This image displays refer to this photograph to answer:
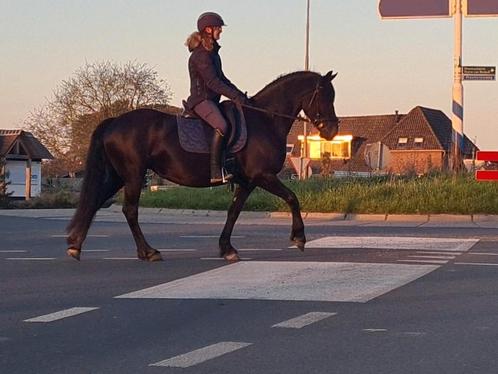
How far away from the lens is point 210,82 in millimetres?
11719

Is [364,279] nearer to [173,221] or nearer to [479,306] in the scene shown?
[479,306]

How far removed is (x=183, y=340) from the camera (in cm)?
725

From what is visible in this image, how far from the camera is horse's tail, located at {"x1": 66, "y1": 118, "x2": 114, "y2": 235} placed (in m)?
12.2

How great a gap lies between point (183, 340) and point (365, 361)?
57.0 inches

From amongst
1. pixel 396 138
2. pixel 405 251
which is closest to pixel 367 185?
pixel 405 251

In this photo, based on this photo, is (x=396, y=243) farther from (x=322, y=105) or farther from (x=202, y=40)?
(x=202, y=40)

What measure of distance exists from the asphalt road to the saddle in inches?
54.5

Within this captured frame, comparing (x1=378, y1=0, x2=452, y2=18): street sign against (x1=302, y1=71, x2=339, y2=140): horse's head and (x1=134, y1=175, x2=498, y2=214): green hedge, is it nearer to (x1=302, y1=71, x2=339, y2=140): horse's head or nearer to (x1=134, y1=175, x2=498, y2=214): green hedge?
(x1=134, y1=175, x2=498, y2=214): green hedge

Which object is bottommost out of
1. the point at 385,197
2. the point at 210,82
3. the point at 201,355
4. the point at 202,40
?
the point at 201,355

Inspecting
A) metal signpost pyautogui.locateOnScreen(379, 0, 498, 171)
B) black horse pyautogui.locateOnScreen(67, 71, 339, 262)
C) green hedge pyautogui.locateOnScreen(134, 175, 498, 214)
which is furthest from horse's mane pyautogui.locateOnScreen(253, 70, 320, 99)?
metal signpost pyautogui.locateOnScreen(379, 0, 498, 171)

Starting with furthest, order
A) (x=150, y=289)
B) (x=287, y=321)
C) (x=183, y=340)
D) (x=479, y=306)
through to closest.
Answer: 1. (x=150, y=289)
2. (x=479, y=306)
3. (x=287, y=321)
4. (x=183, y=340)

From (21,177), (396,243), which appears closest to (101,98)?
(21,177)

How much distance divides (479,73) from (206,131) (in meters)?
15.5

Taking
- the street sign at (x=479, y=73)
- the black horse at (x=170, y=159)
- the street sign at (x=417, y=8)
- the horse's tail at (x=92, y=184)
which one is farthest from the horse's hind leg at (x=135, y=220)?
the street sign at (x=417, y=8)
